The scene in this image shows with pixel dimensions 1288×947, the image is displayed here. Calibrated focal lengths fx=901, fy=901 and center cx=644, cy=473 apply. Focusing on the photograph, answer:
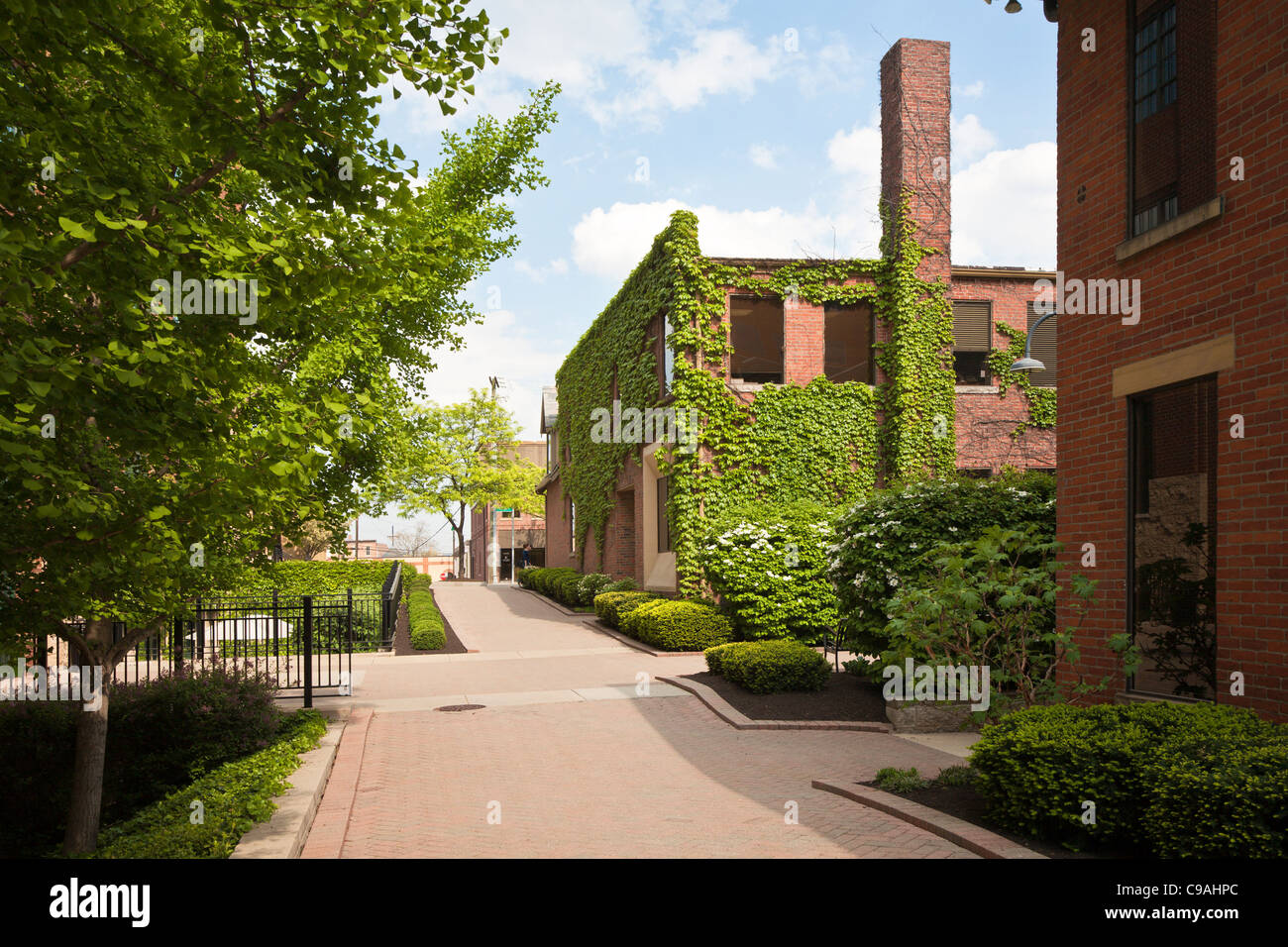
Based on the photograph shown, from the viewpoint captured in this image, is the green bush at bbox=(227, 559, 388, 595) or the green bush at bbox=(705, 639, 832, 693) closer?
the green bush at bbox=(705, 639, 832, 693)

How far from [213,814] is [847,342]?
2082cm

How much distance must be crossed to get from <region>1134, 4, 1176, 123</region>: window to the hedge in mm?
12634

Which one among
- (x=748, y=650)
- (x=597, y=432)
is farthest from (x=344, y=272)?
(x=597, y=432)

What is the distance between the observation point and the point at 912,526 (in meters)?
12.0

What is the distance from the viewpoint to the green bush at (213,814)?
608 centimetres

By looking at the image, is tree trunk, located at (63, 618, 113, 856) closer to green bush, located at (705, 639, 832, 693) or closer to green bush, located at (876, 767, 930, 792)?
green bush, located at (876, 767, 930, 792)

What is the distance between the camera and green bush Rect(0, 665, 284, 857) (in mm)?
9477

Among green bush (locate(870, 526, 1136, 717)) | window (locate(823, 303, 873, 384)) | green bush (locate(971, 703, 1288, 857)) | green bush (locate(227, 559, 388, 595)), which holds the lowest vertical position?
green bush (locate(227, 559, 388, 595))

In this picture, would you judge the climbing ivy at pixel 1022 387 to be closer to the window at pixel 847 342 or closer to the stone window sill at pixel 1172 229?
the window at pixel 847 342

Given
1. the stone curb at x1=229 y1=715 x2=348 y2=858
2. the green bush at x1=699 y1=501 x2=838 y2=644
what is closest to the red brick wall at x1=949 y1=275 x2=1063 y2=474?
the green bush at x1=699 y1=501 x2=838 y2=644

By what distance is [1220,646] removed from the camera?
728 cm

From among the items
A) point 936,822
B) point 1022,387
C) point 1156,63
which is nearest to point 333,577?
point 1022,387

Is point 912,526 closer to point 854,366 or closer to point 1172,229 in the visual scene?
point 1172,229
